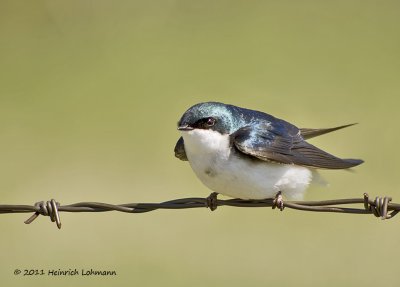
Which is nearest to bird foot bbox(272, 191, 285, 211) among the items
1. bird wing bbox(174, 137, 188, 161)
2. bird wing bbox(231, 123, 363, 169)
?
bird wing bbox(231, 123, 363, 169)

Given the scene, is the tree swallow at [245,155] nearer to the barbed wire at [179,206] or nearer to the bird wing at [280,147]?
the bird wing at [280,147]

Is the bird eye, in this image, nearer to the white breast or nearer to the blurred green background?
the white breast

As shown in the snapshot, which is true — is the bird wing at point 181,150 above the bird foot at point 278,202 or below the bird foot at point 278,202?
above

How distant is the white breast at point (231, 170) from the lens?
4.61m

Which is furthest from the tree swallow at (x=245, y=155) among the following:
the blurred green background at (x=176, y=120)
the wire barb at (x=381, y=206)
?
the blurred green background at (x=176, y=120)

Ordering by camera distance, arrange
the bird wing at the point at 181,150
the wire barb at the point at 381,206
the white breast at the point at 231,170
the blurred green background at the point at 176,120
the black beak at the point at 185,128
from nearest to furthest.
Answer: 1. the wire barb at the point at 381,206
2. the white breast at the point at 231,170
3. the black beak at the point at 185,128
4. the bird wing at the point at 181,150
5. the blurred green background at the point at 176,120

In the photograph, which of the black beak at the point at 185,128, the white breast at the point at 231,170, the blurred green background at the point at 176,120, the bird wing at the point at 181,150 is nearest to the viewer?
the white breast at the point at 231,170

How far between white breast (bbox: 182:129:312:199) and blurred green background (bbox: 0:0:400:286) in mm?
1861

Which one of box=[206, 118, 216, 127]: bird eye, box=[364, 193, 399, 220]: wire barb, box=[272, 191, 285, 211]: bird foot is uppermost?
box=[206, 118, 216, 127]: bird eye

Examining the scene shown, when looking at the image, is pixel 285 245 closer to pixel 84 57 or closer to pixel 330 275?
pixel 330 275

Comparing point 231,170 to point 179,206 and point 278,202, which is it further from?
point 179,206

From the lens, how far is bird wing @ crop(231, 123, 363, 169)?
4668mm

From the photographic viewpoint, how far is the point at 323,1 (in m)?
12.0

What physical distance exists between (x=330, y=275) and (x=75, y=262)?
1.77m
